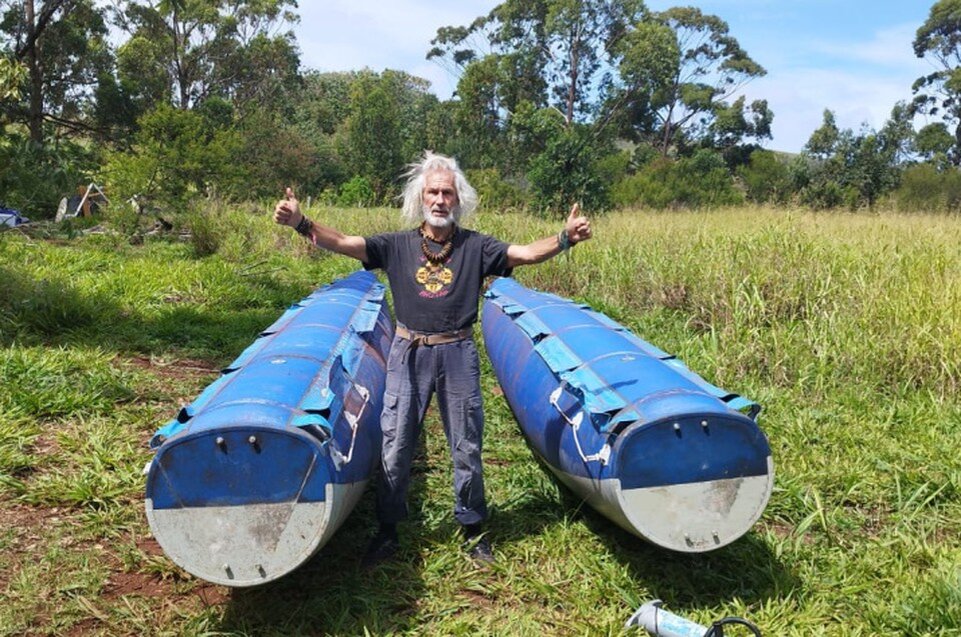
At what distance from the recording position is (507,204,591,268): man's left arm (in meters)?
3.21

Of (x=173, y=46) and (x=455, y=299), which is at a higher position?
(x=173, y=46)

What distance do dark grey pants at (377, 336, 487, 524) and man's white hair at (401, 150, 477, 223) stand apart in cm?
60

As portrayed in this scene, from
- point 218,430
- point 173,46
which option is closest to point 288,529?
point 218,430

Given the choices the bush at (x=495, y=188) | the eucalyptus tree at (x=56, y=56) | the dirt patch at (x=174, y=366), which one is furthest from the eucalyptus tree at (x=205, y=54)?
the dirt patch at (x=174, y=366)

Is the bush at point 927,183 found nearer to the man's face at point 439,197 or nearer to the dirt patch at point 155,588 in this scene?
the man's face at point 439,197

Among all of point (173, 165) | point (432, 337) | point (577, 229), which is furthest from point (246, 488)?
point (173, 165)

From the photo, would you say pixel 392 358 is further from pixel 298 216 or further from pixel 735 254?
pixel 735 254

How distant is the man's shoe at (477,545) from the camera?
3320 mm

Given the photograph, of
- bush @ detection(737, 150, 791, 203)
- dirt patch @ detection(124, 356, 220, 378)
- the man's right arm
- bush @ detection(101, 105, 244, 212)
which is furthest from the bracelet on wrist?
bush @ detection(737, 150, 791, 203)

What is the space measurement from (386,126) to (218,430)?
30.3 metres

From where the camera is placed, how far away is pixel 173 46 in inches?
1177

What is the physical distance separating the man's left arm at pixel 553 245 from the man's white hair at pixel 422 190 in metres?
0.29

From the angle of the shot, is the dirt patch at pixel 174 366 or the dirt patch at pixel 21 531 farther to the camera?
the dirt patch at pixel 174 366

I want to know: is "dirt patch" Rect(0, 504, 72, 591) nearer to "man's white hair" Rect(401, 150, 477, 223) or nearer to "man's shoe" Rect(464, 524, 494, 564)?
"man's shoe" Rect(464, 524, 494, 564)
